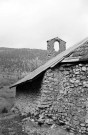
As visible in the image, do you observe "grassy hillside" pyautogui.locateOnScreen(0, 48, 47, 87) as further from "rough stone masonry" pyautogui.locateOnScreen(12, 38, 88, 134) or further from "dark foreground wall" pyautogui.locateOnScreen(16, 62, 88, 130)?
"dark foreground wall" pyautogui.locateOnScreen(16, 62, 88, 130)

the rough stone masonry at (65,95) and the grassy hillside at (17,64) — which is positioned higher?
the grassy hillside at (17,64)

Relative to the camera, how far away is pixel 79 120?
8516 mm

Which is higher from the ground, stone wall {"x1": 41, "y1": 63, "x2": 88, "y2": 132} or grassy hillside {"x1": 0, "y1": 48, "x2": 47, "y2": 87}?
grassy hillside {"x1": 0, "y1": 48, "x2": 47, "y2": 87}

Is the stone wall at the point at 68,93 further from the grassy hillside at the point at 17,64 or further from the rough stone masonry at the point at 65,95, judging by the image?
the grassy hillside at the point at 17,64

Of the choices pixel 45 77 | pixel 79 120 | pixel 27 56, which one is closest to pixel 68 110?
pixel 79 120

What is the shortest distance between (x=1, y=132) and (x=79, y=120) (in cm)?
346

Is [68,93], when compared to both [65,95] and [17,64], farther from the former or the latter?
[17,64]

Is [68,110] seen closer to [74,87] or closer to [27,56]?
[74,87]

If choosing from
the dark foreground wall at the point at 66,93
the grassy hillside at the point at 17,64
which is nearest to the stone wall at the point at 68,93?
the dark foreground wall at the point at 66,93

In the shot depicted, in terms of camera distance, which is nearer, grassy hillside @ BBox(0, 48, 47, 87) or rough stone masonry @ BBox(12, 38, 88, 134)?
rough stone masonry @ BBox(12, 38, 88, 134)

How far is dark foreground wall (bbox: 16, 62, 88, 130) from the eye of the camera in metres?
8.53

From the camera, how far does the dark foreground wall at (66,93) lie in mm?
8529

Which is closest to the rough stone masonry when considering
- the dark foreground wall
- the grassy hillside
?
the dark foreground wall

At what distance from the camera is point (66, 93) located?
934cm
